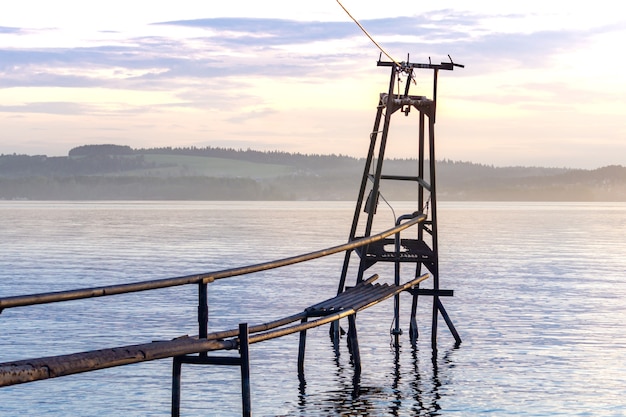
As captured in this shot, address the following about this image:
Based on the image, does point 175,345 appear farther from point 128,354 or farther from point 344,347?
point 344,347

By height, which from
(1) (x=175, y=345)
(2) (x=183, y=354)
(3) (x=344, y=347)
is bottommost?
(3) (x=344, y=347)

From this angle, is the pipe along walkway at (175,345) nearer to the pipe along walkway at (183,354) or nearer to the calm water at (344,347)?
the pipe along walkway at (183,354)

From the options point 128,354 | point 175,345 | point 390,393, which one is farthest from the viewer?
point 390,393

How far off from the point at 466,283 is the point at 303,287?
21.3 feet

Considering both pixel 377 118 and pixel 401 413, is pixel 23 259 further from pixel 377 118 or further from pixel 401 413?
pixel 401 413

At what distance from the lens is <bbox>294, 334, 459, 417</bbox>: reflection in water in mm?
15969

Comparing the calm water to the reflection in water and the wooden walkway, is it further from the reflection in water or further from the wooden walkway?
the wooden walkway

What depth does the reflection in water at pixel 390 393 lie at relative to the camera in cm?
1597

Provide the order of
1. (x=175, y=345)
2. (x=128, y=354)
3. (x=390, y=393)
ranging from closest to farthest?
(x=128, y=354) → (x=175, y=345) → (x=390, y=393)

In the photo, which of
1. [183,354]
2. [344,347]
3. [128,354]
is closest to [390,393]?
[344,347]

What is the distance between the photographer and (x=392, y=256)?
22703mm

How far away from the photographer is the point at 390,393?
17406 mm

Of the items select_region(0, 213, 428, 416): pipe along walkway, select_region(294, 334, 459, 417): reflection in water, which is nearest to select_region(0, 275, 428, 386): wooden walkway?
select_region(0, 213, 428, 416): pipe along walkway

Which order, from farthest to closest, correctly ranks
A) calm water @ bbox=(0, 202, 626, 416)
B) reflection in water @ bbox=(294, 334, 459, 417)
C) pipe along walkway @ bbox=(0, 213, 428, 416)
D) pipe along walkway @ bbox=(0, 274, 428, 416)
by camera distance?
calm water @ bbox=(0, 202, 626, 416) → reflection in water @ bbox=(294, 334, 459, 417) → pipe along walkway @ bbox=(0, 213, 428, 416) → pipe along walkway @ bbox=(0, 274, 428, 416)
